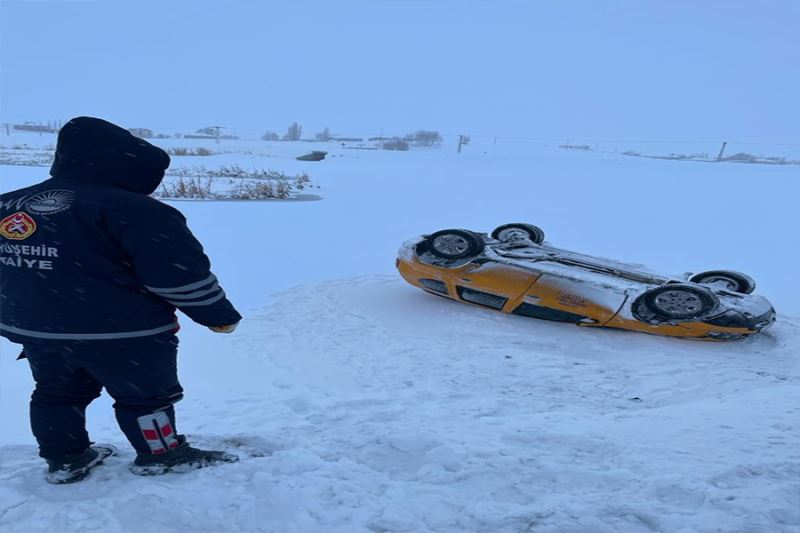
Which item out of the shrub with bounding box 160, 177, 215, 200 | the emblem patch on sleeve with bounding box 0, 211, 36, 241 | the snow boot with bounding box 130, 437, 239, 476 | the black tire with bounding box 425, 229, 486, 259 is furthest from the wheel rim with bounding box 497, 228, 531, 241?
the shrub with bounding box 160, 177, 215, 200

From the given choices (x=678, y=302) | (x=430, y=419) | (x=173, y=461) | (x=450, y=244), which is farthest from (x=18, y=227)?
(x=678, y=302)

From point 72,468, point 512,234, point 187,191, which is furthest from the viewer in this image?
point 187,191

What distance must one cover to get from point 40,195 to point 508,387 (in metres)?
3.17

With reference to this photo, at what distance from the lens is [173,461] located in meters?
2.42

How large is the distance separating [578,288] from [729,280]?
2148mm

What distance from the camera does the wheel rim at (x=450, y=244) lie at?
6.16 meters

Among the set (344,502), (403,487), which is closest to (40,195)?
(344,502)

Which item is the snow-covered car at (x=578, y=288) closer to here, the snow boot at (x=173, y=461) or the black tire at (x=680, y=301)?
the black tire at (x=680, y=301)

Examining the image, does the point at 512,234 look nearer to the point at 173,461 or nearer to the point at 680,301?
the point at 680,301

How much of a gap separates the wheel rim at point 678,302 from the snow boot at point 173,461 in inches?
169

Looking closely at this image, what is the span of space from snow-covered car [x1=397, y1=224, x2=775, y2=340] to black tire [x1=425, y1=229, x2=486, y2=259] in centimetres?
1

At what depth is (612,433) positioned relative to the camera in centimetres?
279

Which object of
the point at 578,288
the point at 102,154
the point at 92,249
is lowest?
the point at 578,288

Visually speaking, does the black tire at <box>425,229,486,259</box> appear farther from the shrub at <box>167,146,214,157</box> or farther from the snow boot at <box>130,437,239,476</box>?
the shrub at <box>167,146,214,157</box>
